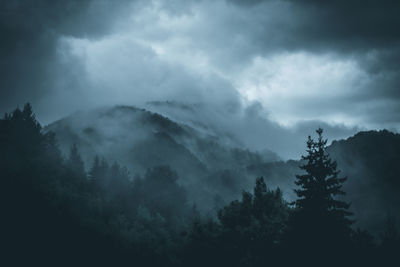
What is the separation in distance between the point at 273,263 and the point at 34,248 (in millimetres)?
30508

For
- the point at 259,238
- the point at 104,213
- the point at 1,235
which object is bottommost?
the point at 259,238

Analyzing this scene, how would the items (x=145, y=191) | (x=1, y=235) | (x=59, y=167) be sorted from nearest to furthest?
(x=1, y=235), (x=59, y=167), (x=145, y=191)

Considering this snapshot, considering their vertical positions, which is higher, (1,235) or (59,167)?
(59,167)

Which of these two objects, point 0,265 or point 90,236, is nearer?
point 0,265

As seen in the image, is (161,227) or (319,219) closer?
(319,219)

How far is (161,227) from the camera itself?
73.9 metres

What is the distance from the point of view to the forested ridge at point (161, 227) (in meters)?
28.6

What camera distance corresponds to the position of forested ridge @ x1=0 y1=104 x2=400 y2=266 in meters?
28.6

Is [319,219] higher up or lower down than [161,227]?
lower down

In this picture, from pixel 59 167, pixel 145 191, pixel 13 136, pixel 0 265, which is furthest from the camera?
pixel 145 191

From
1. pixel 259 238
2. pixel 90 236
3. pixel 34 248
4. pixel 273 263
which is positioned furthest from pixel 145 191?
pixel 273 263

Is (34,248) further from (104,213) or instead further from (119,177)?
(119,177)

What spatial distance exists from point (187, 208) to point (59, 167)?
129 feet

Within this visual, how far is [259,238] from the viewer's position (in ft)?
140
